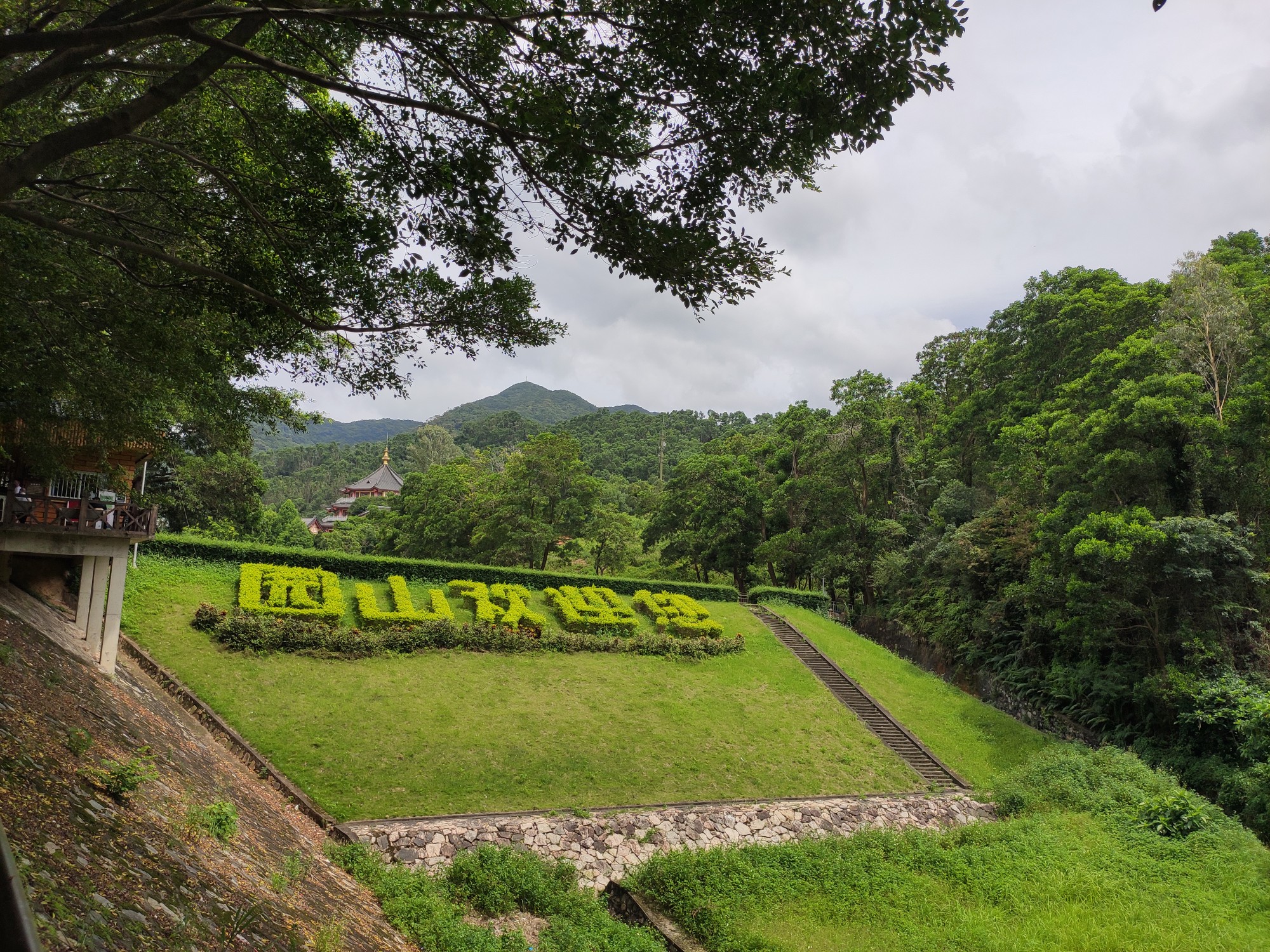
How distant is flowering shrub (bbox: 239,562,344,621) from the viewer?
18.8 meters

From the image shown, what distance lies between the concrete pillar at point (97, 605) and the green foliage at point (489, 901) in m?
5.95

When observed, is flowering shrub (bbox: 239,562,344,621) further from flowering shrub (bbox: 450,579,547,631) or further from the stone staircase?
the stone staircase

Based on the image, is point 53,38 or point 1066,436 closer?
point 53,38

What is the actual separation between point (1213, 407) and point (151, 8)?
23.3m

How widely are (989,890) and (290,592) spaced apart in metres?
17.8

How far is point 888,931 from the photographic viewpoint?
9.93 metres

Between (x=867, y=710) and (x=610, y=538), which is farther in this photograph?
(x=610, y=538)

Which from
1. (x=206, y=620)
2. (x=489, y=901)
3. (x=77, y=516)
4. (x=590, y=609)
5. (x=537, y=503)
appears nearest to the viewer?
(x=489, y=901)

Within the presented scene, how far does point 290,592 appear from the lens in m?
20.2

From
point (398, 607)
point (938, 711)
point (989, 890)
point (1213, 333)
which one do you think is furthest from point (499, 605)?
point (1213, 333)

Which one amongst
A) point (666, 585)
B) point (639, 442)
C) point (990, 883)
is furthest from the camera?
point (639, 442)

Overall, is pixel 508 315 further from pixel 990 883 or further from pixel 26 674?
pixel 990 883

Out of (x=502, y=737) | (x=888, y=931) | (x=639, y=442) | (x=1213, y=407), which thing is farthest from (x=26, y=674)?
(x=639, y=442)

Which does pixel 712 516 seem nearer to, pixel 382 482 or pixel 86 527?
pixel 86 527
